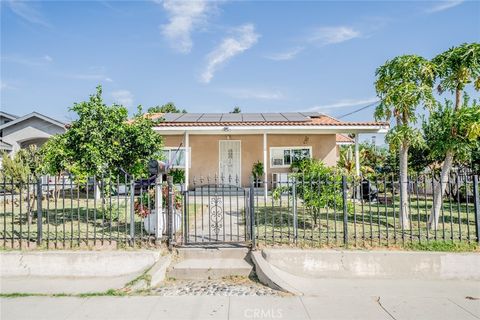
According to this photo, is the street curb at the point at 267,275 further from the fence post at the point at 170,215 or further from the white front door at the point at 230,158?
the white front door at the point at 230,158

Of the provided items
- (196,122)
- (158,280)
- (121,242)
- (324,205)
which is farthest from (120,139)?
(196,122)

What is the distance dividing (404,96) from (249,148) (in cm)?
932

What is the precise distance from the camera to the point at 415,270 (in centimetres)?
562

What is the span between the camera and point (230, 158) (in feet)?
51.8

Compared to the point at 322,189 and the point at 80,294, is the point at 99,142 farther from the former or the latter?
the point at 322,189

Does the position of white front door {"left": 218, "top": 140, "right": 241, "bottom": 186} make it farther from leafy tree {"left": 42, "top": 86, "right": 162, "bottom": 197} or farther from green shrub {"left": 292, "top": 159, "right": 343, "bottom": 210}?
green shrub {"left": 292, "top": 159, "right": 343, "bottom": 210}

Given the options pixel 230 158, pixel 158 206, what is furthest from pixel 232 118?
pixel 158 206

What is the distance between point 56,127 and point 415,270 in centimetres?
2174

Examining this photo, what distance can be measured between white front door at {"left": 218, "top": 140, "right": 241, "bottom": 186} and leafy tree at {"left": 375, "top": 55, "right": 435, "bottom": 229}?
894 cm

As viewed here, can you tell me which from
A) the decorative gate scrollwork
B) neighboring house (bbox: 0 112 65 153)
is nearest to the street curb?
the decorative gate scrollwork

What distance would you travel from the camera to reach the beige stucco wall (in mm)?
15484

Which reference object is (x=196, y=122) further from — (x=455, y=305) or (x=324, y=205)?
(x=455, y=305)

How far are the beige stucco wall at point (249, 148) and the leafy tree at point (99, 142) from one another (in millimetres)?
7786

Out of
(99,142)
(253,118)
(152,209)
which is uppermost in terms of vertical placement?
(253,118)
